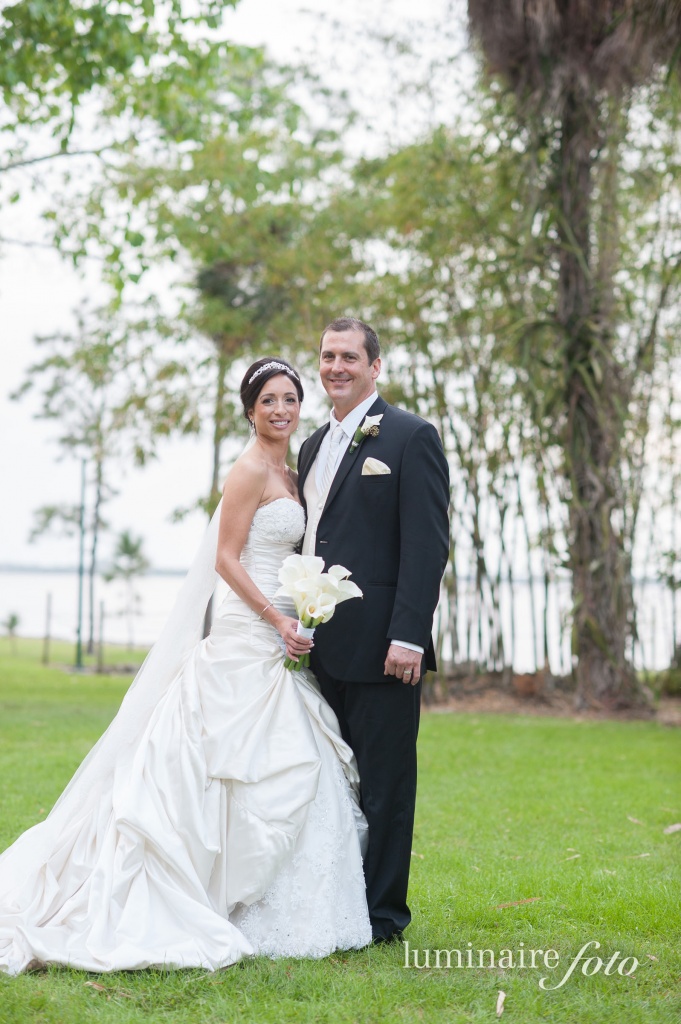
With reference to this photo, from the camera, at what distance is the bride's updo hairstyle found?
339 cm

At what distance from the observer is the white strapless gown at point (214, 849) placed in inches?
111

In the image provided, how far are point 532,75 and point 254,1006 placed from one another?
27.9 ft

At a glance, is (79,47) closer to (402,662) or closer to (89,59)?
(89,59)

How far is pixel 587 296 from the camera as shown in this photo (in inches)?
365

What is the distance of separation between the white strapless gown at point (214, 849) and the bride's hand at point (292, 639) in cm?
14

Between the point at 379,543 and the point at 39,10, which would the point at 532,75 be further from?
the point at 379,543

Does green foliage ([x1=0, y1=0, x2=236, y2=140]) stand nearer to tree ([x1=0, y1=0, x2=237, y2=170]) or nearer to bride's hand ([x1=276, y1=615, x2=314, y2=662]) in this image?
tree ([x1=0, y1=0, x2=237, y2=170])

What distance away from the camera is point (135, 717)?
10.8 ft

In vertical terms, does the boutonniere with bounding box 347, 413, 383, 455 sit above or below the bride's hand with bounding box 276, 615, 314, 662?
above

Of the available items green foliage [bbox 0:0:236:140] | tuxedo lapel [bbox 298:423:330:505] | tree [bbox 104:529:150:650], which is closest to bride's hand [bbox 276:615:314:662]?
tuxedo lapel [bbox 298:423:330:505]

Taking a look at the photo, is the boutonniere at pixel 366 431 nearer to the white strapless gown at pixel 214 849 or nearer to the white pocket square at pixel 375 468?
the white pocket square at pixel 375 468

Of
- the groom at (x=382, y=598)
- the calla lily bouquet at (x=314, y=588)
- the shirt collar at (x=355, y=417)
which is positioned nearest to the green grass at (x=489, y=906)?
the groom at (x=382, y=598)

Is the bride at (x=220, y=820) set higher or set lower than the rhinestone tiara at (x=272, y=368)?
lower

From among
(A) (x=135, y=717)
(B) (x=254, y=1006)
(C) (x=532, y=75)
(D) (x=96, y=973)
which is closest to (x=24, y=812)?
(A) (x=135, y=717)
